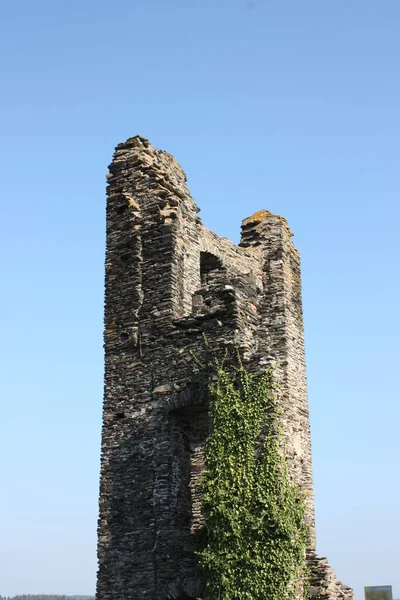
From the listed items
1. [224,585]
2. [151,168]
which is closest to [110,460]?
[224,585]

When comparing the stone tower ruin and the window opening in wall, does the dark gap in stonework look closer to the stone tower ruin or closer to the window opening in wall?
the stone tower ruin

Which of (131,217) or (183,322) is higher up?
(131,217)

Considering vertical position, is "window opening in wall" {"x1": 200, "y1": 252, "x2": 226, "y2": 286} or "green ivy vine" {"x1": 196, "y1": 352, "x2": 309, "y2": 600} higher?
"window opening in wall" {"x1": 200, "y1": 252, "x2": 226, "y2": 286}

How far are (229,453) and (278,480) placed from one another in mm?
848

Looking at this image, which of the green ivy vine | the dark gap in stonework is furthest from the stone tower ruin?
the green ivy vine

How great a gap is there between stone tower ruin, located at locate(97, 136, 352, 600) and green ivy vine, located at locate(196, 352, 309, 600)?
592 mm

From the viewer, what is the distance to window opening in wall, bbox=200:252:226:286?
17594 mm

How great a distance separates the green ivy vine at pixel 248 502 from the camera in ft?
41.3

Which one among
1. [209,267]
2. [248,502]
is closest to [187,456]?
[248,502]

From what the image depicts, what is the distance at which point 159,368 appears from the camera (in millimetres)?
15094

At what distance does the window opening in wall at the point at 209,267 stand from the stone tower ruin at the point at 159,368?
0.03m

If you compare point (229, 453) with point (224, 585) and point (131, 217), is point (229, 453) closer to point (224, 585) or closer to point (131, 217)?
point (224, 585)

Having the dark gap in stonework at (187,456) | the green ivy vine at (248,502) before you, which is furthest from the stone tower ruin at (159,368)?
the green ivy vine at (248,502)

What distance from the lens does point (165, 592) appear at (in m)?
13.9
